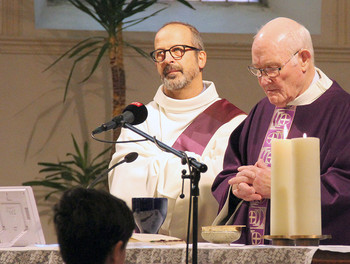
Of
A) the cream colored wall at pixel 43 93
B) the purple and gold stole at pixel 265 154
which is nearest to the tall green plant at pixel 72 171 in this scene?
the cream colored wall at pixel 43 93

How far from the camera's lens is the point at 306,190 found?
297 centimetres

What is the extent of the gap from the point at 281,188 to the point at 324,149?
906mm

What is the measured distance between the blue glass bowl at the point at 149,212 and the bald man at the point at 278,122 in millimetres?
522

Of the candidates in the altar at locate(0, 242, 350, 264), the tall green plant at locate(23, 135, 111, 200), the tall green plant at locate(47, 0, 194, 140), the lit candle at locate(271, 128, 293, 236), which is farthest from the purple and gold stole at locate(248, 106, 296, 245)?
the tall green plant at locate(23, 135, 111, 200)

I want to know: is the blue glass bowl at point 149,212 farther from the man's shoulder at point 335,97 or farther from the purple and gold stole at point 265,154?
the man's shoulder at point 335,97

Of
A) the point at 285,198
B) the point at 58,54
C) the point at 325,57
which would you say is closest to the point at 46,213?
the point at 58,54

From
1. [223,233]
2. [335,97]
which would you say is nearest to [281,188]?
[223,233]

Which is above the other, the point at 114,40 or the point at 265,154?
the point at 114,40

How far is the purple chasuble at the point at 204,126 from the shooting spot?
4.98 metres

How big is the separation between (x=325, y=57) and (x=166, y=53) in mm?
3789

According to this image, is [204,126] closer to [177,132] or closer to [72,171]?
[177,132]

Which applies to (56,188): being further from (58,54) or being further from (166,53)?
Result: (166,53)

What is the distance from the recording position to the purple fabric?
3.66 m

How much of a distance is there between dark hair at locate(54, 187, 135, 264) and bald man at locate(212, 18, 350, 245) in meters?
1.68
